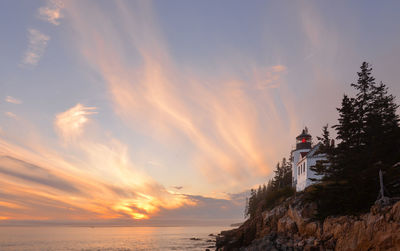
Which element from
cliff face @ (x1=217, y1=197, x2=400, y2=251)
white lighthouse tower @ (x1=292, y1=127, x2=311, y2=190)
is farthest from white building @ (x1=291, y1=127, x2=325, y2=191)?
cliff face @ (x1=217, y1=197, x2=400, y2=251)

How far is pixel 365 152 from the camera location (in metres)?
32.8

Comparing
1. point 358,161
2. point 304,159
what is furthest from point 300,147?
point 358,161

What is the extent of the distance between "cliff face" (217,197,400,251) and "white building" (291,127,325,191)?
9419mm

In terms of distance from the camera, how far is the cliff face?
75.6 ft

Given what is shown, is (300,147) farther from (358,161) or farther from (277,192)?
(358,161)

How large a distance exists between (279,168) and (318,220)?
64053 mm

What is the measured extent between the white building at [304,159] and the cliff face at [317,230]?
30.9 ft

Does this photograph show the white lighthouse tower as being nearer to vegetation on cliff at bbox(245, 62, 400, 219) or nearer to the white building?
the white building

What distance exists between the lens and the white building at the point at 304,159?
50156mm

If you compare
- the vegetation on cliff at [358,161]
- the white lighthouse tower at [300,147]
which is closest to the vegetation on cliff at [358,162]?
the vegetation on cliff at [358,161]

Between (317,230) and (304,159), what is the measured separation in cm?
2174

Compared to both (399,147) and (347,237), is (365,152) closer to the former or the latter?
(399,147)

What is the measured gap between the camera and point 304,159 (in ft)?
173

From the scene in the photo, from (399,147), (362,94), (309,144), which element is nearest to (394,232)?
(399,147)
